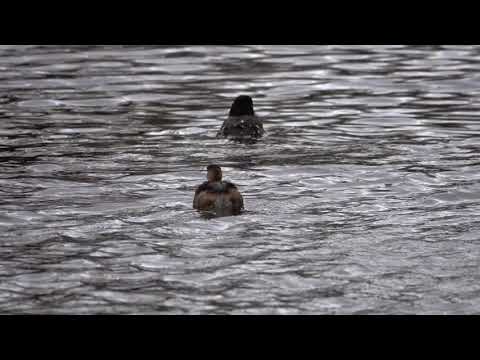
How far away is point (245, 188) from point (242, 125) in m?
3.78

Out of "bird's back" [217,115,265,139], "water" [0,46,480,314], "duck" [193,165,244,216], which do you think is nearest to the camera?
"water" [0,46,480,314]

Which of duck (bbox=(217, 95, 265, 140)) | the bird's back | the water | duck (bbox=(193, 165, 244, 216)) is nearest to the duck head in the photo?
duck (bbox=(217, 95, 265, 140))

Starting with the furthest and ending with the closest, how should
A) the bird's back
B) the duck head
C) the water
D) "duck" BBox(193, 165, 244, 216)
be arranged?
the duck head → the bird's back → "duck" BBox(193, 165, 244, 216) → the water

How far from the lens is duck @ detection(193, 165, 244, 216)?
43.3 ft

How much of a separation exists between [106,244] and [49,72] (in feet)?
48.0

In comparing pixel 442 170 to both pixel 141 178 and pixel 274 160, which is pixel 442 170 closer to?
pixel 274 160

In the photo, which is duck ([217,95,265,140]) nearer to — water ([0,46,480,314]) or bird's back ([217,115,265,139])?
bird's back ([217,115,265,139])

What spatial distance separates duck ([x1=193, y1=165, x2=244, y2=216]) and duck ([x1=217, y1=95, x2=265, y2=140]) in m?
5.33

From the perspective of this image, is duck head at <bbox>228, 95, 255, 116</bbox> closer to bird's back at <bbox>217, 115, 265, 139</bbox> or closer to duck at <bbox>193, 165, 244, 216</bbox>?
bird's back at <bbox>217, 115, 265, 139</bbox>

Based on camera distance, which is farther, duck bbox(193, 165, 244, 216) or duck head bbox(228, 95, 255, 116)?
duck head bbox(228, 95, 255, 116)

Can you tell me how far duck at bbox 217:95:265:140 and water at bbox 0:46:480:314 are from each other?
0.25m

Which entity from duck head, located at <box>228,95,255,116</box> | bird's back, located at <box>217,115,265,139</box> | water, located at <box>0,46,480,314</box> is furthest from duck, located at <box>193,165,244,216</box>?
duck head, located at <box>228,95,255,116</box>

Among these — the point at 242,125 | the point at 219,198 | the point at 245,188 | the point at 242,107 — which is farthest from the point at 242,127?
the point at 219,198

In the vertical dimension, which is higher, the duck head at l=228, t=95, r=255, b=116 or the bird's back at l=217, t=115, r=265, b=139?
the duck head at l=228, t=95, r=255, b=116
